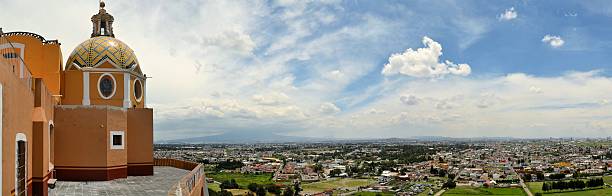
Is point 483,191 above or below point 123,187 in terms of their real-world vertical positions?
below

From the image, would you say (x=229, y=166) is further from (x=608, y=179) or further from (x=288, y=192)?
(x=608, y=179)

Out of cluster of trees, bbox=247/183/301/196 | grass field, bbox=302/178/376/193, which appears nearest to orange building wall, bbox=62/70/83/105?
cluster of trees, bbox=247/183/301/196

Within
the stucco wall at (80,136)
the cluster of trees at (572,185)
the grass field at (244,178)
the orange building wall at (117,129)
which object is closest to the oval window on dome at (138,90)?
the orange building wall at (117,129)

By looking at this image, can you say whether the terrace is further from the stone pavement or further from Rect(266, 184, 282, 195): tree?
Rect(266, 184, 282, 195): tree

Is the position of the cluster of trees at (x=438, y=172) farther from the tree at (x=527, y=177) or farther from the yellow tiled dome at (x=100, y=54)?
the yellow tiled dome at (x=100, y=54)

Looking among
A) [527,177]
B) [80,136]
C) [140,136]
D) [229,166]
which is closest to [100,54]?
[140,136]
